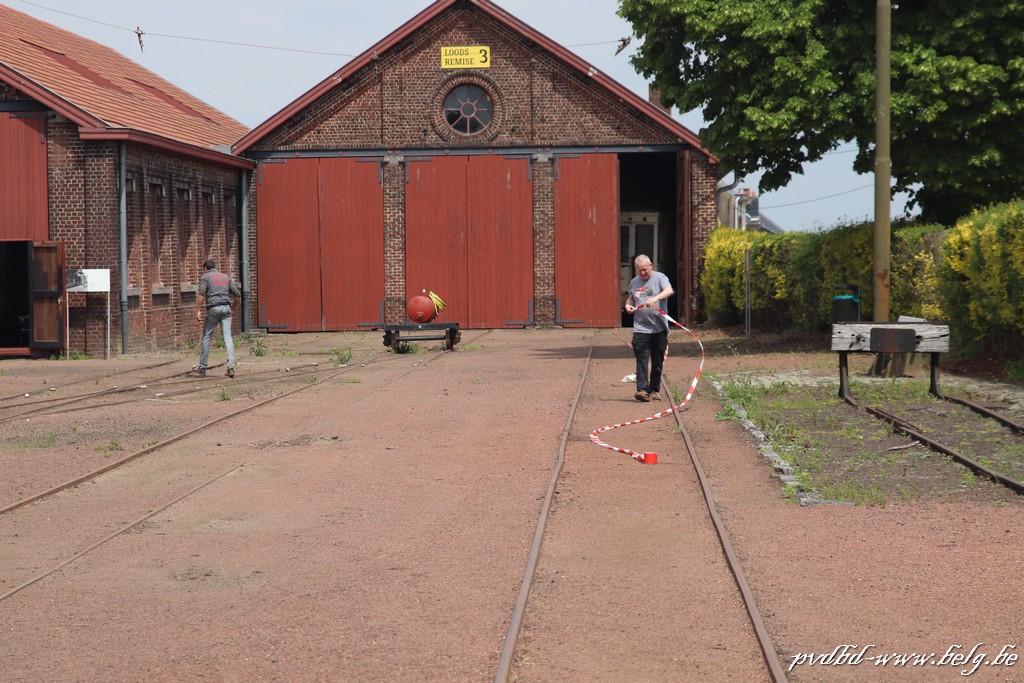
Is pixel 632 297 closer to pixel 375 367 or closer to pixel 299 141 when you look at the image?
pixel 375 367

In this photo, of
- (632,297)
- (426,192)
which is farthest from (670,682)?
(426,192)

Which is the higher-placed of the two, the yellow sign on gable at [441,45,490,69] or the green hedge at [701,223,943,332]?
the yellow sign on gable at [441,45,490,69]

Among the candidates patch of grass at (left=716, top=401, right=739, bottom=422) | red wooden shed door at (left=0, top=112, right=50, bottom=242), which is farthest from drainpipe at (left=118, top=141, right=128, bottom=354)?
patch of grass at (left=716, top=401, right=739, bottom=422)

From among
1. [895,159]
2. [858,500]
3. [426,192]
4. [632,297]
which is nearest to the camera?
[858,500]

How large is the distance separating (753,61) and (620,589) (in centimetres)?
1609

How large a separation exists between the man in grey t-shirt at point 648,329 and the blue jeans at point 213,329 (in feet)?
23.1

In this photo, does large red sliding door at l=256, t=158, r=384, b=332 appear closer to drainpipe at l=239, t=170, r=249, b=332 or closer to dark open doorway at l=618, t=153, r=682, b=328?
drainpipe at l=239, t=170, r=249, b=332

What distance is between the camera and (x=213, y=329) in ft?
67.1

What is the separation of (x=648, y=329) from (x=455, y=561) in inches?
340

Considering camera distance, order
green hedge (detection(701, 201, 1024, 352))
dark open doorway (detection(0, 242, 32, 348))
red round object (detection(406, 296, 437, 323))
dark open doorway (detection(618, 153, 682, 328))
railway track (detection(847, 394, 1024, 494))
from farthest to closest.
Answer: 1. dark open doorway (detection(618, 153, 682, 328))
2. dark open doorway (detection(0, 242, 32, 348))
3. red round object (detection(406, 296, 437, 323))
4. green hedge (detection(701, 201, 1024, 352))
5. railway track (detection(847, 394, 1024, 494))

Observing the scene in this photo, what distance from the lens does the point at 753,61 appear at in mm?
21359

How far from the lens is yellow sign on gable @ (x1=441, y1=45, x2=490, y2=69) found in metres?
33.2

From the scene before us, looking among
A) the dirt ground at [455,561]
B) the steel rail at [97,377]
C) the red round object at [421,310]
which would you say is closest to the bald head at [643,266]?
the dirt ground at [455,561]

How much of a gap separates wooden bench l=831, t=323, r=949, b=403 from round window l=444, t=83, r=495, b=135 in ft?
62.5
